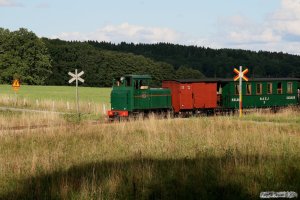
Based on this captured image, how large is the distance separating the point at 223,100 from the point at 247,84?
2.23 m

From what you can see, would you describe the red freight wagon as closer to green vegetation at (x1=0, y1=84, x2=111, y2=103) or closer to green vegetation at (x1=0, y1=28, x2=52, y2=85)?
green vegetation at (x1=0, y1=84, x2=111, y2=103)

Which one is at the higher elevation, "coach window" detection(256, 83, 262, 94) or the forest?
the forest

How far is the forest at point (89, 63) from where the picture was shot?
8600 centimetres

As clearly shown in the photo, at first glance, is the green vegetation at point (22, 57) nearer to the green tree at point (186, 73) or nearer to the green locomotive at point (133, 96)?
the green tree at point (186, 73)

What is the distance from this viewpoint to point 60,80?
4028 inches

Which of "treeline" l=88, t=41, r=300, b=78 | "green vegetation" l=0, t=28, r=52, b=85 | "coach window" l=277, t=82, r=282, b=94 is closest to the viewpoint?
"coach window" l=277, t=82, r=282, b=94

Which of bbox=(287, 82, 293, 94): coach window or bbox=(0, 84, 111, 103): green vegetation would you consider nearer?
bbox=(287, 82, 293, 94): coach window

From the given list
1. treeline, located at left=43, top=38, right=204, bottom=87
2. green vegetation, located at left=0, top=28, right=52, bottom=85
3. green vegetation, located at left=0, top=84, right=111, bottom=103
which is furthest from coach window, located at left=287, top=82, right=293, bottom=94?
treeline, located at left=43, top=38, right=204, bottom=87

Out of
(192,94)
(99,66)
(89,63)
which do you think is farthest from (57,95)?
(99,66)

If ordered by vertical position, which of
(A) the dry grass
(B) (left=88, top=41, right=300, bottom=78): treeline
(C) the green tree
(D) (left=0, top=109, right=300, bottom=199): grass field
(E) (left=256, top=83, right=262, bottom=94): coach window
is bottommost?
(D) (left=0, top=109, right=300, bottom=199): grass field

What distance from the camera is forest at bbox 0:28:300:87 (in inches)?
3386

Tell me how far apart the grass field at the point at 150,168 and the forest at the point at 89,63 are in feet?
130

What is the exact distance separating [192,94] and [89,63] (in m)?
75.1

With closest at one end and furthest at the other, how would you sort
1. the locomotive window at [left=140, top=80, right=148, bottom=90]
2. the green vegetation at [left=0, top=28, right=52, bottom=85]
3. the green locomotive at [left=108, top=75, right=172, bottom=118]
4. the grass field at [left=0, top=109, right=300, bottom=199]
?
the grass field at [left=0, top=109, right=300, bottom=199], the green locomotive at [left=108, top=75, right=172, bottom=118], the locomotive window at [left=140, top=80, right=148, bottom=90], the green vegetation at [left=0, top=28, right=52, bottom=85]
